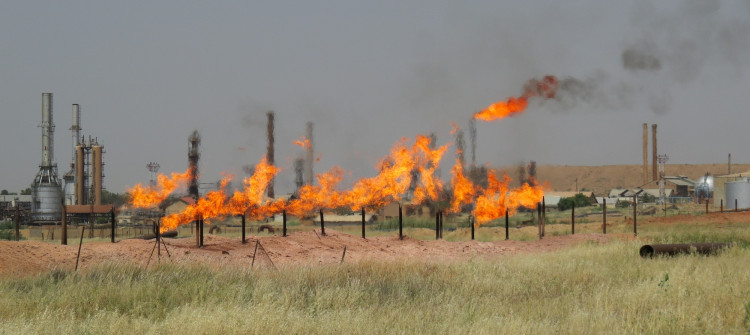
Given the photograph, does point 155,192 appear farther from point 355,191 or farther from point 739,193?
point 739,193

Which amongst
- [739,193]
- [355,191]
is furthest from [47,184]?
[739,193]

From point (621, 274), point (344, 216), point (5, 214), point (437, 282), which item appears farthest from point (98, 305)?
point (5, 214)

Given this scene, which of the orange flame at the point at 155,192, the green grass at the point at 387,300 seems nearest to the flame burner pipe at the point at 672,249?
the green grass at the point at 387,300

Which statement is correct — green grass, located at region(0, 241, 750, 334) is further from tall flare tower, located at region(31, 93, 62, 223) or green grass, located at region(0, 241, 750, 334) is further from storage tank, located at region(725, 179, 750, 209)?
tall flare tower, located at region(31, 93, 62, 223)

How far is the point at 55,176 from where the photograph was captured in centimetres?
8431

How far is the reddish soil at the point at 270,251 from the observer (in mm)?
23094

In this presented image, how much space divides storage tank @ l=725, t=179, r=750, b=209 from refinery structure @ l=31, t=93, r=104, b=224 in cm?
6377

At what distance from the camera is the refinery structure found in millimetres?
82250

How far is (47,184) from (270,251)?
2506 inches

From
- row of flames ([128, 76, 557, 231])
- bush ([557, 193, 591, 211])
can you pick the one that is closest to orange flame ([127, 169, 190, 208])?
row of flames ([128, 76, 557, 231])

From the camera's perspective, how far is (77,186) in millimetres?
87875

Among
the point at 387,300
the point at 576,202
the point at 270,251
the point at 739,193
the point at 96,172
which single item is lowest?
the point at 270,251

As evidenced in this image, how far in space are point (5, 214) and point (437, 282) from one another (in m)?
84.5

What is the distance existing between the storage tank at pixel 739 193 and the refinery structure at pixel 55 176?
63775mm
